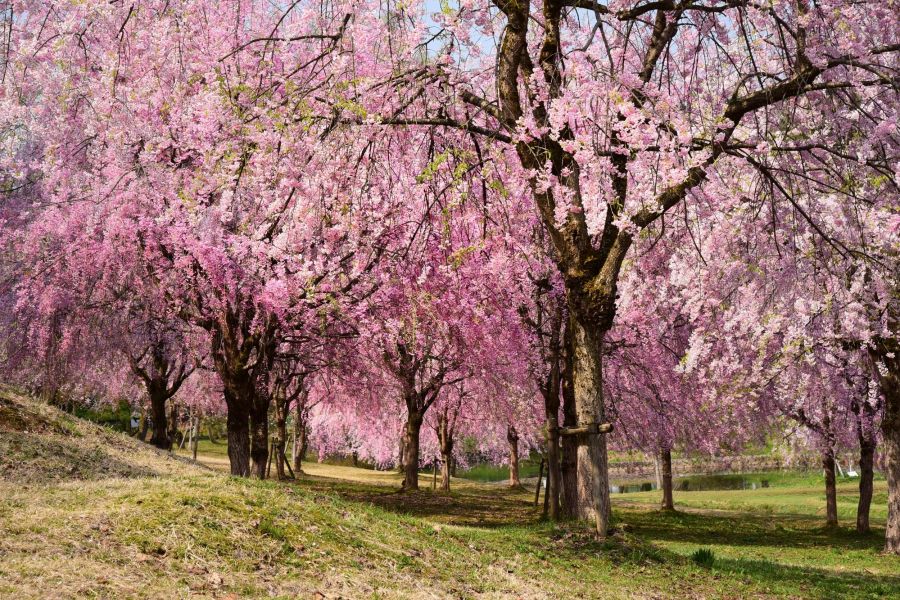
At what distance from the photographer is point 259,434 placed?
18391 mm

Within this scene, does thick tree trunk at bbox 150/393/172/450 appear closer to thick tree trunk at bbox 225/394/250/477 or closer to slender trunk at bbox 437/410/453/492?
thick tree trunk at bbox 225/394/250/477

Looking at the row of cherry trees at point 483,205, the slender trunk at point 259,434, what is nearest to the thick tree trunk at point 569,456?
the row of cherry trees at point 483,205

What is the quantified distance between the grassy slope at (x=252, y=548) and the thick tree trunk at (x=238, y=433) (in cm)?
318

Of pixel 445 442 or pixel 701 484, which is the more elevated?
pixel 445 442

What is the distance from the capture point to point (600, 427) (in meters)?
9.50

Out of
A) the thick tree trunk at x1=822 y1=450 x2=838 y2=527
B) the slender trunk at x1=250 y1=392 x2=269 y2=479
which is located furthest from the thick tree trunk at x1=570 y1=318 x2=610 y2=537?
Result: the thick tree trunk at x1=822 y1=450 x2=838 y2=527

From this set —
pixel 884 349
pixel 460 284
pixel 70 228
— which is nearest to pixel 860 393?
pixel 884 349

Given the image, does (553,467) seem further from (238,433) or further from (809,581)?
(809,581)

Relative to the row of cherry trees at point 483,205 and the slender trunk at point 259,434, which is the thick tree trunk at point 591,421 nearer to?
the row of cherry trees at point 483,205

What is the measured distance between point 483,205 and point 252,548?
549cm

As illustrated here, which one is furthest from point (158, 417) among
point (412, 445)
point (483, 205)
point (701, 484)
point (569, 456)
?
point (701, 484)

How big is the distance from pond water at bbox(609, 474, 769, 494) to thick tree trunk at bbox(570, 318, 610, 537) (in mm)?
35346

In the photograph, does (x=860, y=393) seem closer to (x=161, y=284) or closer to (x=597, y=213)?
(x=597, y=213)

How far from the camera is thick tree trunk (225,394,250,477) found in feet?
50.3
